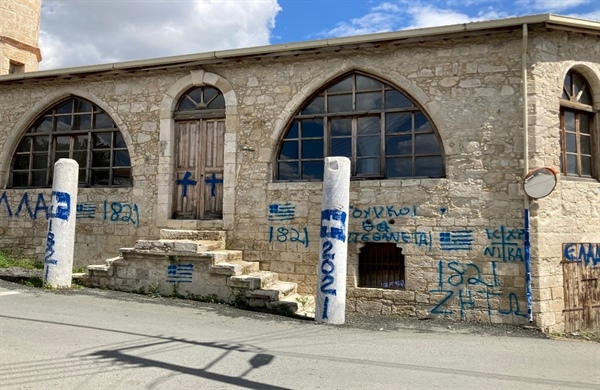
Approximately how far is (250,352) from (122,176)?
5.95m

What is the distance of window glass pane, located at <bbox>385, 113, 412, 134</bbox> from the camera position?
7777 millimetres

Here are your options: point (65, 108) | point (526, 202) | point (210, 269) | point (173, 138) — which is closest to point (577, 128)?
point (526, 202)

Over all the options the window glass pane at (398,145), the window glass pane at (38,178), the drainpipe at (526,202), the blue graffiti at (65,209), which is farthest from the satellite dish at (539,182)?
the window glass pane at (38,178)

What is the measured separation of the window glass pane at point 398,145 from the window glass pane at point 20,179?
832 centimetres

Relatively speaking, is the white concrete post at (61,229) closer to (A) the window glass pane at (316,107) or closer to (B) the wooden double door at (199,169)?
(B) the wooden double door at (199,169)

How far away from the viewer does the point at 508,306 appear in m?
6.84

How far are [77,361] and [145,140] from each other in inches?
219

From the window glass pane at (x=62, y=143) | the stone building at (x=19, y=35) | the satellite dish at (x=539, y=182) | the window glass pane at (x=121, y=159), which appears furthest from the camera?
the stone building at (x=19, y=35)

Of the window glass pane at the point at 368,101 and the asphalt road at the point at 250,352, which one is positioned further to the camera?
the window glass pane at the point at 368,101

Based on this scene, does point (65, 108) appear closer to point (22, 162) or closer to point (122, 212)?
point (22, 162)

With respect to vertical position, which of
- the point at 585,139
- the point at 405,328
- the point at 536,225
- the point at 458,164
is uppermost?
the point at 585,139

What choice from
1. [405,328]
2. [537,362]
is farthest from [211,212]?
[537,362]

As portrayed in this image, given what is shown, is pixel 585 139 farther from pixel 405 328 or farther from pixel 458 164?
pixel 405 328

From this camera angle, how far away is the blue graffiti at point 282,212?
26.6 ft
